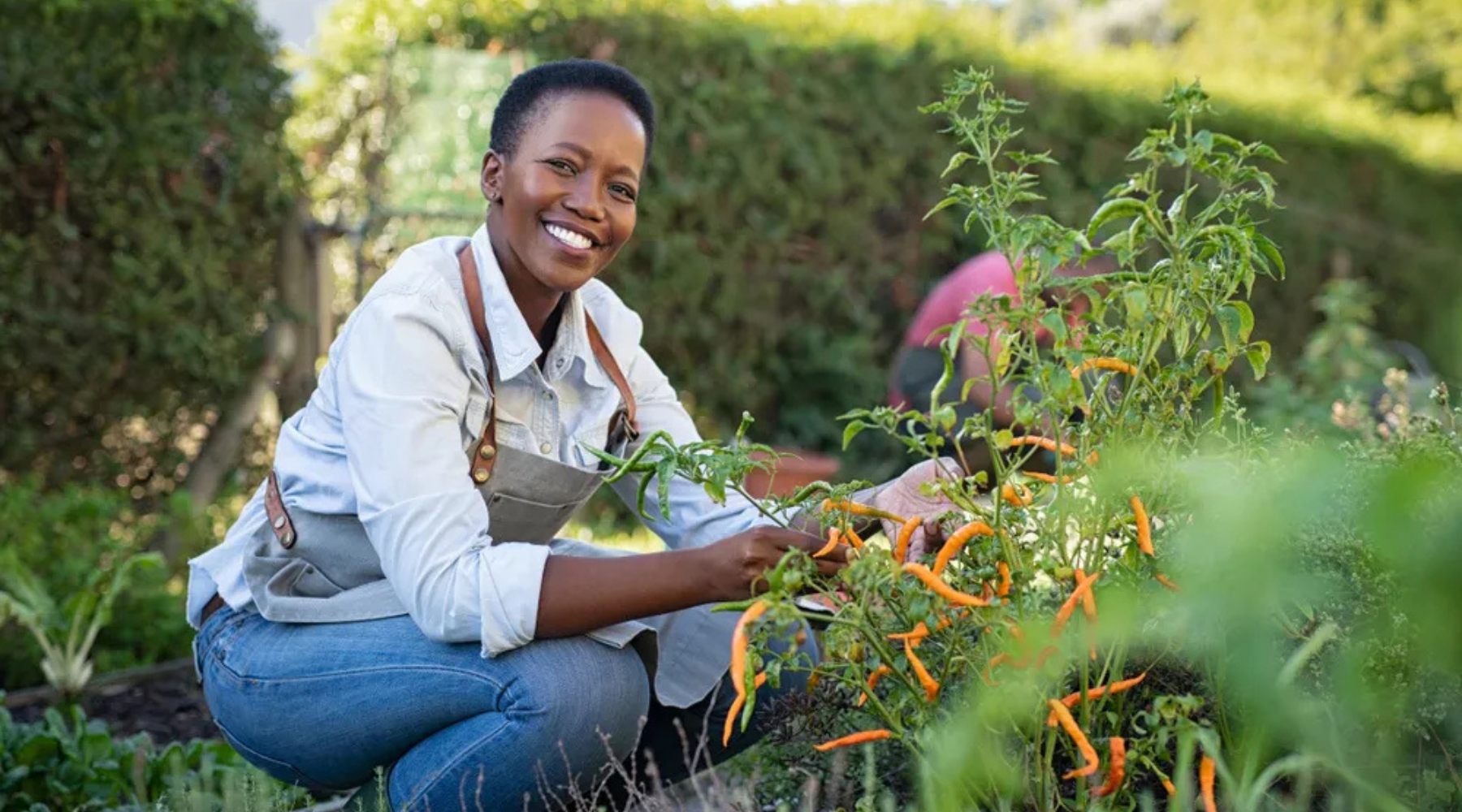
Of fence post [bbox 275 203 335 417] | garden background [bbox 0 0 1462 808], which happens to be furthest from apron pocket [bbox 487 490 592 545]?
fence post [bbox 275 203 335 417]

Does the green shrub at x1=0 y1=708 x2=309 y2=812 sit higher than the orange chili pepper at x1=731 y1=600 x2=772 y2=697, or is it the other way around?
the orange chili pepper at x1=731 y1=600 x2=772 y2=697

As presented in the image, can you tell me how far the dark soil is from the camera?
3.59m

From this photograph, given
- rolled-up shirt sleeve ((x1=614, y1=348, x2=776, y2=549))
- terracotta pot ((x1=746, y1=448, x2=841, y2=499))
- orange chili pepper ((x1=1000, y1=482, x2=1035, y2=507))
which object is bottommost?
terracotta pot ((x1=746, y1=448, x2=841, y2=499))

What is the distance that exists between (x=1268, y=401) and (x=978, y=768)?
4746mm

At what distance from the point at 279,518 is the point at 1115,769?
137 centimetres

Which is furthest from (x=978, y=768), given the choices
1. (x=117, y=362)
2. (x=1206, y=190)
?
(x=1206, y=190)

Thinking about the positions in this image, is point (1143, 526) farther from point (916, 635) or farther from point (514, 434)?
point (514, 434)

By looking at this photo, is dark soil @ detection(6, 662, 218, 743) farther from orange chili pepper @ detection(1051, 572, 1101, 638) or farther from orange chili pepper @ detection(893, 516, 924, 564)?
orange chili pepper @ detection(1051, 572, 1101, 638)

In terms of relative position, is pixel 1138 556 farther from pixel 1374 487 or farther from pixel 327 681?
pixel 327 681

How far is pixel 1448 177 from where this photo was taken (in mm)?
10375

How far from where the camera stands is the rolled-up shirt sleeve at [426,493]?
214cm

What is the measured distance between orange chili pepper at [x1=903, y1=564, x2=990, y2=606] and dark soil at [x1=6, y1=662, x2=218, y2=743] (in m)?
2.34

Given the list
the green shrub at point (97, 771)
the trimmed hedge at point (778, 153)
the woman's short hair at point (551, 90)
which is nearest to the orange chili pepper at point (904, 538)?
the woman's short hair at point (551, 90)

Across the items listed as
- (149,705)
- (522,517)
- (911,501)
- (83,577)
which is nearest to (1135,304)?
(911,501)
